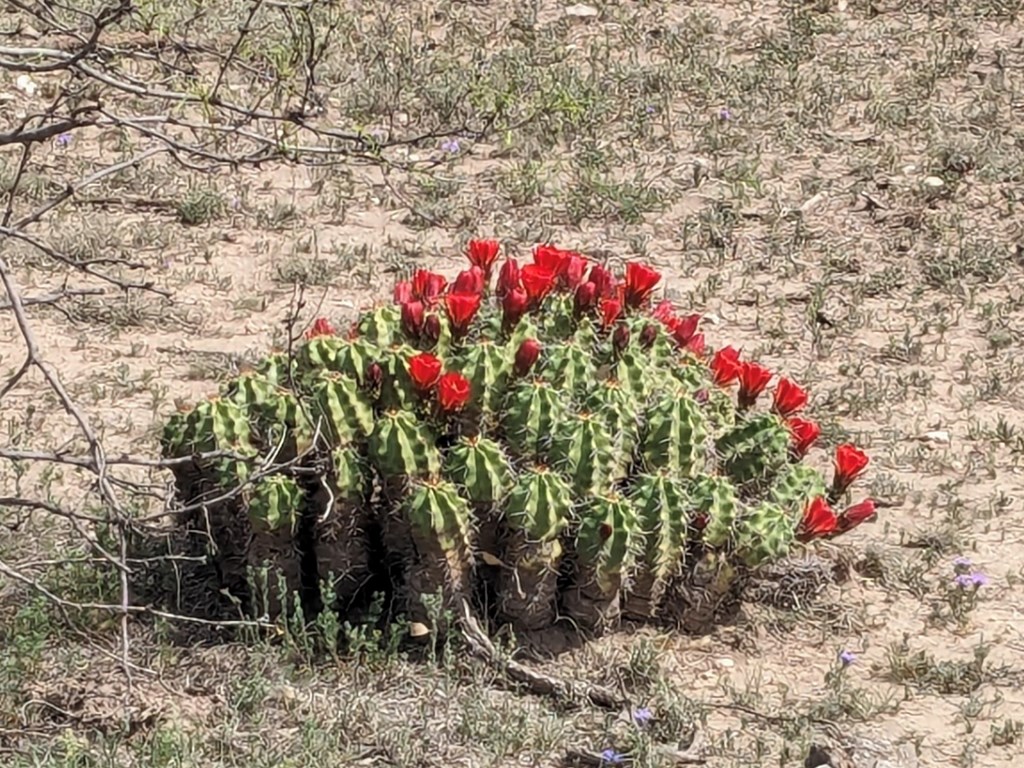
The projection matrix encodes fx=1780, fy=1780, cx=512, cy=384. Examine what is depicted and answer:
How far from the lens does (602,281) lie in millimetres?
4859

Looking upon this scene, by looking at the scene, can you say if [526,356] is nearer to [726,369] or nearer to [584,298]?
[584,298]

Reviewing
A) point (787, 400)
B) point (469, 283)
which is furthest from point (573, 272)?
point (787, 400)

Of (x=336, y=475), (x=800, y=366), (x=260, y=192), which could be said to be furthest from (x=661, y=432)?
(x=260, y=192)

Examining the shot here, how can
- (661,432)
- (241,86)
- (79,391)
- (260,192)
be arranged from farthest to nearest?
(241,86) < (260,192) < (79,391) < (661,432)

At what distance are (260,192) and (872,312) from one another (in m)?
2.69

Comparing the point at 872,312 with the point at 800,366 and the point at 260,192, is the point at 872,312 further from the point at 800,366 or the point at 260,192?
the point at 260,192

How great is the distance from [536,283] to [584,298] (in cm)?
15

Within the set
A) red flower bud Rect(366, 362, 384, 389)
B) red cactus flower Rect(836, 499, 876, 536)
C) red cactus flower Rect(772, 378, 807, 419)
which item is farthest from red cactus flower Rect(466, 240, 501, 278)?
red cactus flower Rect(836, 499, 876, 536)

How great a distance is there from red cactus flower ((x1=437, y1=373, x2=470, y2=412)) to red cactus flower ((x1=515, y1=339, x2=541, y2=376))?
0.20 meters

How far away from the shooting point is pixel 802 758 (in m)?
4.30

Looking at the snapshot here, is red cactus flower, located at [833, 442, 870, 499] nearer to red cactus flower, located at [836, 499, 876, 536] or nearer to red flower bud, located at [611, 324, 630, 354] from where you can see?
red cactus flower, located at [836, 499, 876, 536]

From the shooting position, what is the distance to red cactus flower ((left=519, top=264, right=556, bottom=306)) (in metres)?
4.78

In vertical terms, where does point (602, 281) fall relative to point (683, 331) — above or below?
above

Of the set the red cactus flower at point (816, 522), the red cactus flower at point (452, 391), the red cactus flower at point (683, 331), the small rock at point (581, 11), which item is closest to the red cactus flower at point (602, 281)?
the red cactus flower at point (683, 331)
